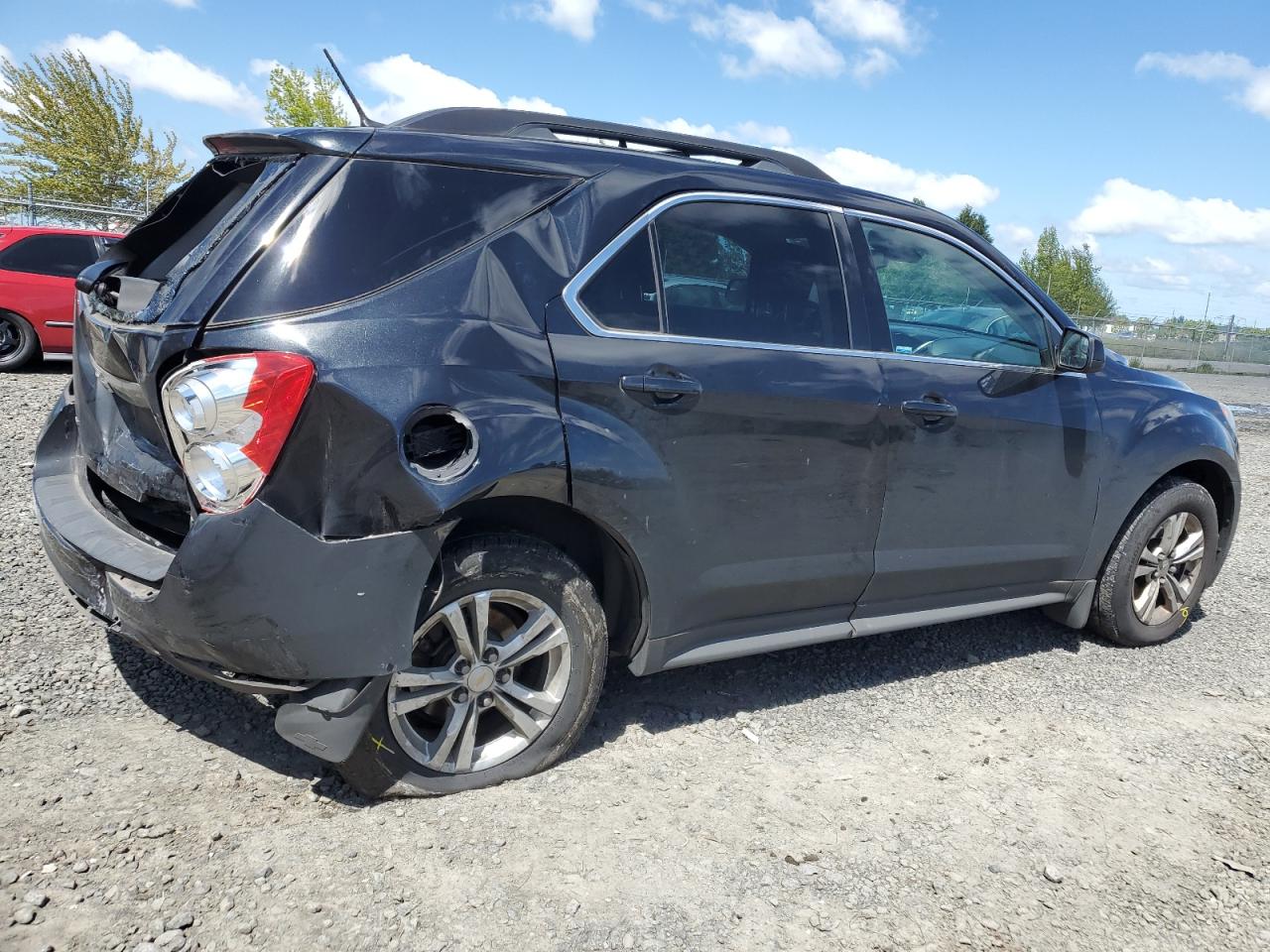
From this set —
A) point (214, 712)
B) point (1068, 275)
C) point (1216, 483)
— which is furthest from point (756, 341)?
point (1068, 275)

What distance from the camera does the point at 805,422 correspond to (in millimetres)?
3316

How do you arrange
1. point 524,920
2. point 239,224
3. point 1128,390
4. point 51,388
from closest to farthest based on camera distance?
point 524,920
point 239,224
point 1128,390
point 51,388

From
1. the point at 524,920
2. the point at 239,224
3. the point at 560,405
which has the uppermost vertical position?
the point at 239,224

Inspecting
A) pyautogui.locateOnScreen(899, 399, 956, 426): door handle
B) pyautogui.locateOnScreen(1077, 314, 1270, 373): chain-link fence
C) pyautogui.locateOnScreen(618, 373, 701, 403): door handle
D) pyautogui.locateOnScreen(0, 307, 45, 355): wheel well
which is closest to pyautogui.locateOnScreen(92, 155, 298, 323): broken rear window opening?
pyautogui.locateOnScreen(618, 373, 701, 403): door handle

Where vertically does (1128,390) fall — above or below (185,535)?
above

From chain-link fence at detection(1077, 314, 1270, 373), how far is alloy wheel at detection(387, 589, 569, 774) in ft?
105

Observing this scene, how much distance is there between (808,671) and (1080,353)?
173 centimetres

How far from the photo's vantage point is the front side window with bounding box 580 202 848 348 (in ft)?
10.1

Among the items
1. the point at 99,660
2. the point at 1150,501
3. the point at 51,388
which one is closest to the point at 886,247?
the point at 1150,501

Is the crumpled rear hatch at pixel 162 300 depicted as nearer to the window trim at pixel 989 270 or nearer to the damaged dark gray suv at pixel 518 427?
the damaged dark gray suv at pixel 518 427

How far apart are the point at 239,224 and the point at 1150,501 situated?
3.96 meters

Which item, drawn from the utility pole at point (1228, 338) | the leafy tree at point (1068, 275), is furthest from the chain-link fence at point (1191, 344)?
the leafy tree at point (1068, 275)

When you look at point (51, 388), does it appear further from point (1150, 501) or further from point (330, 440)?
point (1150, 501)

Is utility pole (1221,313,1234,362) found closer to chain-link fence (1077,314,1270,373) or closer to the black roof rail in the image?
chain-link fence (1077,314,1270,373)
